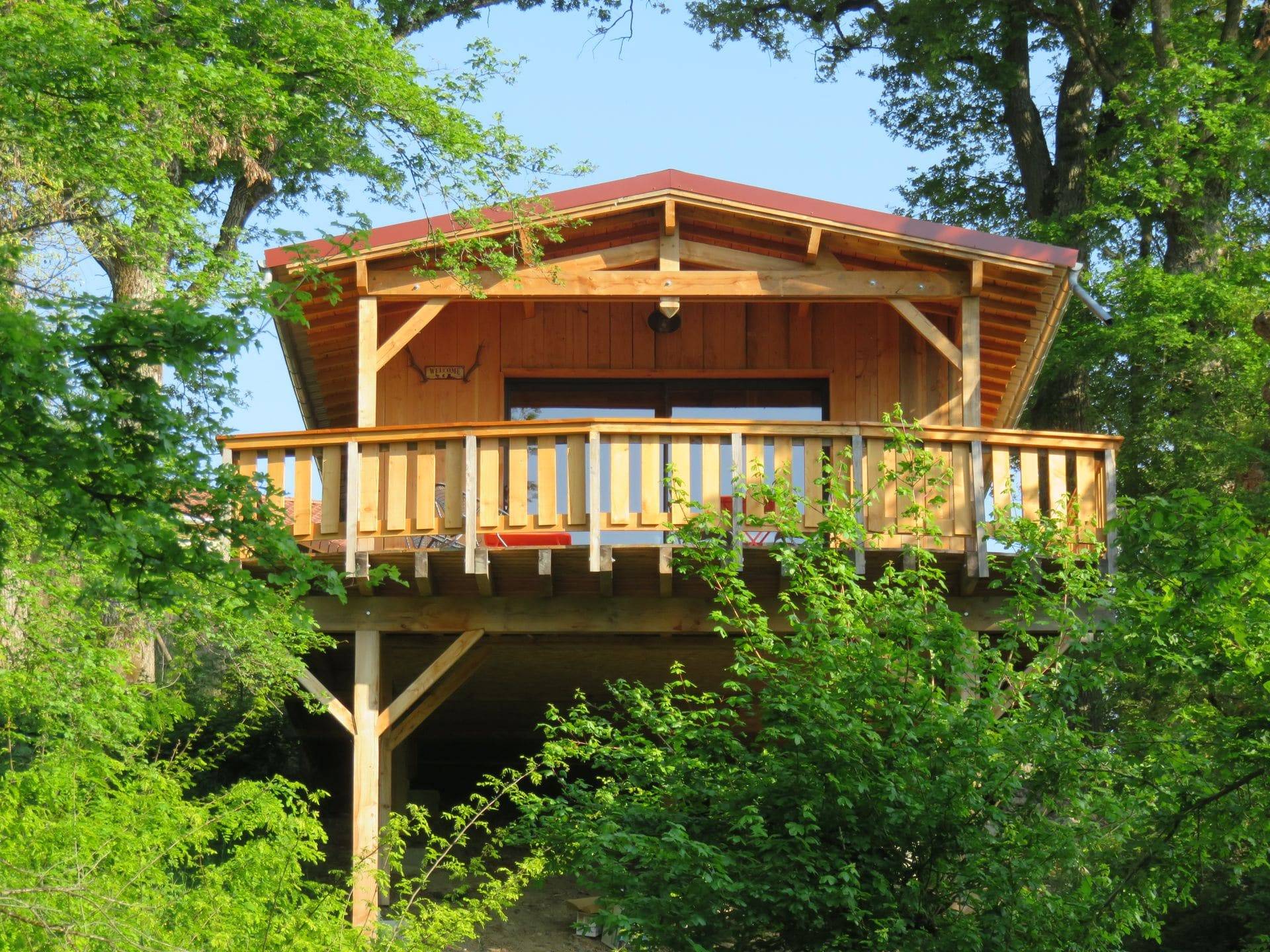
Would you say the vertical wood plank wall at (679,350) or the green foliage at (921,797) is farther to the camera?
the vertical wood plank wall at (679,350)

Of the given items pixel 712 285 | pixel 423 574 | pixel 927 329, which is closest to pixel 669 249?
pixel 712 285

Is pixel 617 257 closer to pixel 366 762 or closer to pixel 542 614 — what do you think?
pixel 542 614

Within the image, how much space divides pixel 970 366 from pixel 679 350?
3.03 metres

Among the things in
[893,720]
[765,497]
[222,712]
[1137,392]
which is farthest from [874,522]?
[1137,392]

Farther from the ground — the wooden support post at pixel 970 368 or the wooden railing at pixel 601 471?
the wooden support post at pixel 970 368

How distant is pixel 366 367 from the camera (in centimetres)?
1261

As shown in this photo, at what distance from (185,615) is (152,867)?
1.95m

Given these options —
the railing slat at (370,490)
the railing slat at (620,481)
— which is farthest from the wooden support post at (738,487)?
the railing slat at (370,490)

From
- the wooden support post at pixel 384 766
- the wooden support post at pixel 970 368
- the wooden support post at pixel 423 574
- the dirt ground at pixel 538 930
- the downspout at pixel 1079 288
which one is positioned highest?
the downspout at pixel 1079 288

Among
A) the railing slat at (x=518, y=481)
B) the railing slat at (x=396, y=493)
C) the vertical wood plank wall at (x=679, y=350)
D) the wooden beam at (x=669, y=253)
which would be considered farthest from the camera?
the vertical wood plank wall at (x=679, y=350)

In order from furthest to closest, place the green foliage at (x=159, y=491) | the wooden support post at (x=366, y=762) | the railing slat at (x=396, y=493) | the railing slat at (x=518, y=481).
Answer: the railing slat at (x=396, y=493) → the railing slat at (x=518, y=481) → the wooden support post at (x=366, y=762) → the green foliage at (x=159, y=491)

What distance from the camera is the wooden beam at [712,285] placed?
42.4 feet

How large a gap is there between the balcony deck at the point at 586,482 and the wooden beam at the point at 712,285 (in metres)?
1.54

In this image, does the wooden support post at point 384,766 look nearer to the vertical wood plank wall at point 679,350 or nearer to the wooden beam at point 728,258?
the vertical wood plank wall at point 679,350
